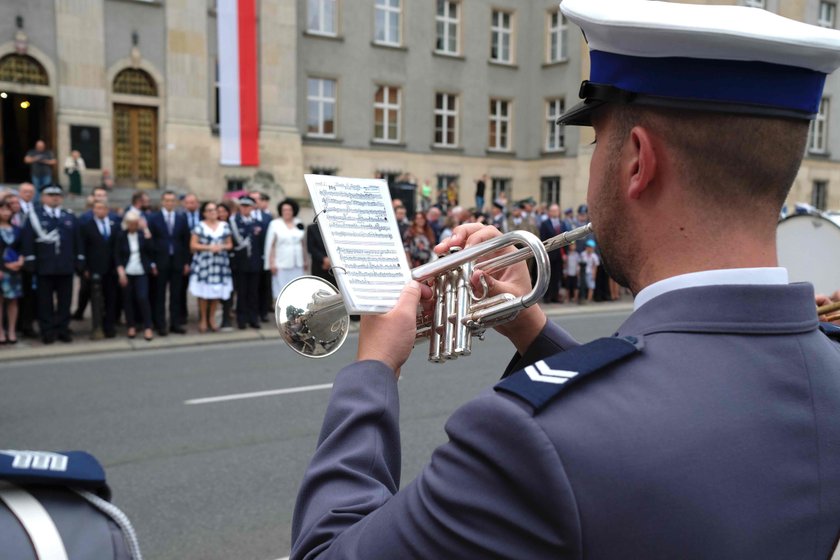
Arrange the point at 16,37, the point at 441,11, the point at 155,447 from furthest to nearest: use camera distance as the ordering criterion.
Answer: the point at 441,11
the point at 16,37
the point at 155,447

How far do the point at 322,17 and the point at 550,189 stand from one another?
40.6ft

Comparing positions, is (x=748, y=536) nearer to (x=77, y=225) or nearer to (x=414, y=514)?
(x=414, y=514)

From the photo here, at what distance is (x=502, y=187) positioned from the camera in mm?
35281

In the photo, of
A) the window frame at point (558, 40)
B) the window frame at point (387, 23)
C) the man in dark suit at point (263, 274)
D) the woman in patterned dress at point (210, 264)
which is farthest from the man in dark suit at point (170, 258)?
the window frame at point (558, 40)

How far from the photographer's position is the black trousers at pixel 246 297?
41.3 ft

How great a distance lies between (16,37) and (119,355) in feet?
53.5

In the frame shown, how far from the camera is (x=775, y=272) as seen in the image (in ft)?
4.01

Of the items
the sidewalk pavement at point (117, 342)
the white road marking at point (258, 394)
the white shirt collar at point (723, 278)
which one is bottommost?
the sidewalk pavement at point (117, 342)

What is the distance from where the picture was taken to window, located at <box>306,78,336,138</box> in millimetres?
29702

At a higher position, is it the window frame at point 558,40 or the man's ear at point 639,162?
the window frame at point 558,40

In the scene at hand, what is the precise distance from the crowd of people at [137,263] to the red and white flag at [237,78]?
32.6ft

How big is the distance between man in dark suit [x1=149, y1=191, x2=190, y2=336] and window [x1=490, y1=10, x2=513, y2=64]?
979 inches

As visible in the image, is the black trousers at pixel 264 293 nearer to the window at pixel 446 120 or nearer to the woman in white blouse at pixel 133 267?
the woman in white blouse at pixel 133 267

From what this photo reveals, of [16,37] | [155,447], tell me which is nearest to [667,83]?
[155,447]
